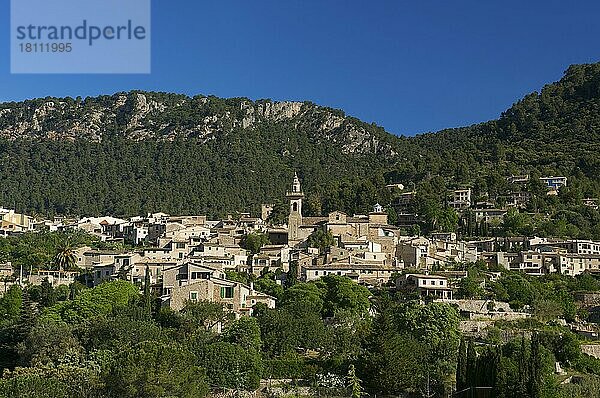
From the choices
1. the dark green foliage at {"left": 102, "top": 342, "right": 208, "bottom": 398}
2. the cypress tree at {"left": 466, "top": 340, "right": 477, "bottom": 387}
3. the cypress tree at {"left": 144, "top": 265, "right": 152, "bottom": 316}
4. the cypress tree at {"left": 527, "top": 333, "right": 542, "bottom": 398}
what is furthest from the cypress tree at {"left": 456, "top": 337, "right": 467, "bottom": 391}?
the cypress tree at {"left": 144, "top": 265, "right": 152, "bottom": 316}

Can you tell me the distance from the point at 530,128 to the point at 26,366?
7197cm

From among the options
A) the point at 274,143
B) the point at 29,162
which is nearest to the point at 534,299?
the point at 274,143

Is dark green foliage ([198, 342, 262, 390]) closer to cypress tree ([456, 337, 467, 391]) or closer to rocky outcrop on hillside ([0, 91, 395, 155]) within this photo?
cypress tree ([456, 337, 467, 391])

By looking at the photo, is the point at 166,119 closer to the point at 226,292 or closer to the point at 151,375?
the point at 226,292

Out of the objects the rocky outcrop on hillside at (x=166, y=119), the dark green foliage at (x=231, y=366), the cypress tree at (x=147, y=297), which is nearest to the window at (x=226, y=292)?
the cypress tree at (x=147, y=297)

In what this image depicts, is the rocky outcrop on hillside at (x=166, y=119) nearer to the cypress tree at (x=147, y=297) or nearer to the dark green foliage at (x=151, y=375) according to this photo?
the cypress tree at (x=147, y=297)

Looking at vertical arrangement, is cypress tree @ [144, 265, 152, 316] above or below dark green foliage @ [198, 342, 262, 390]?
above

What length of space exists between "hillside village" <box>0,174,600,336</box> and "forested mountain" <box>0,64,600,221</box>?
36.5 feet

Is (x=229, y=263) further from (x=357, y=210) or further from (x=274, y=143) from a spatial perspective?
(x=274, y=143)

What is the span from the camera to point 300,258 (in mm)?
49406

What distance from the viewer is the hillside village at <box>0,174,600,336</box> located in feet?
139

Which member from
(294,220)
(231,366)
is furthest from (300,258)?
(231,366)

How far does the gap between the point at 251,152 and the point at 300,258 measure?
57313 millimetres

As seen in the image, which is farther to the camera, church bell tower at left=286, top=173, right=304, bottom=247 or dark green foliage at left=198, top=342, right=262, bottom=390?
church bell tower at left=286, top=173, right=304, bottom=247
